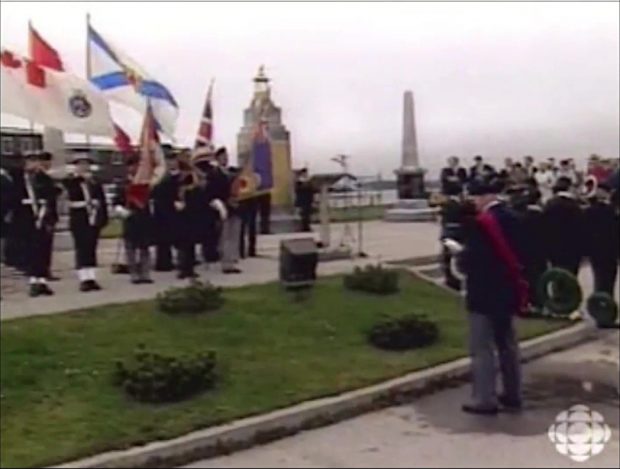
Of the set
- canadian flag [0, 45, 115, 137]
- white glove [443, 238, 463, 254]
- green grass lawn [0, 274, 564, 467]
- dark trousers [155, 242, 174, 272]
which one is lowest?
green grass lawn [0, 274, 564, 467]

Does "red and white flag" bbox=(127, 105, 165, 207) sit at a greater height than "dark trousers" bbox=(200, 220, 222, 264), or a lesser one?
greater

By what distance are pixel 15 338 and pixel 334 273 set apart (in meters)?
6.76

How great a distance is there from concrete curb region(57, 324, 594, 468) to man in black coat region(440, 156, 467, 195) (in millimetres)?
15583

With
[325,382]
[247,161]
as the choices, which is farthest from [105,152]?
[325,382]

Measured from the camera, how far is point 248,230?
20.6 metres

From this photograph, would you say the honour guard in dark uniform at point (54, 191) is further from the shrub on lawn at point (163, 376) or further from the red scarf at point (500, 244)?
the red scarf at point (500, 244)

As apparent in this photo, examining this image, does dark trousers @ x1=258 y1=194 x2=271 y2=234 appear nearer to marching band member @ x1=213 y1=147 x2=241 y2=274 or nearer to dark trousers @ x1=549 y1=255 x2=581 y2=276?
marching band member @ x1=213 y1=147 x2=241 y2=274

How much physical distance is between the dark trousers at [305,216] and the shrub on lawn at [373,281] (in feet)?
39.9

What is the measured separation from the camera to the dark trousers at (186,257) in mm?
16328

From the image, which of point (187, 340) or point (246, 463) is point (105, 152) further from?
point (246, 463)

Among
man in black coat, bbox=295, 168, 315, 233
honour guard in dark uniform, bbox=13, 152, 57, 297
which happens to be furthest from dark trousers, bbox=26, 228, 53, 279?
man in black coat, bbox=295, 168, 315, 233

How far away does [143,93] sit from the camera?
18812 millimetres

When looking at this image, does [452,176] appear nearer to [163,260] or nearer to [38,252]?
[163,260]

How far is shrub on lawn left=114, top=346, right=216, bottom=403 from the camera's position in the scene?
9516mm
